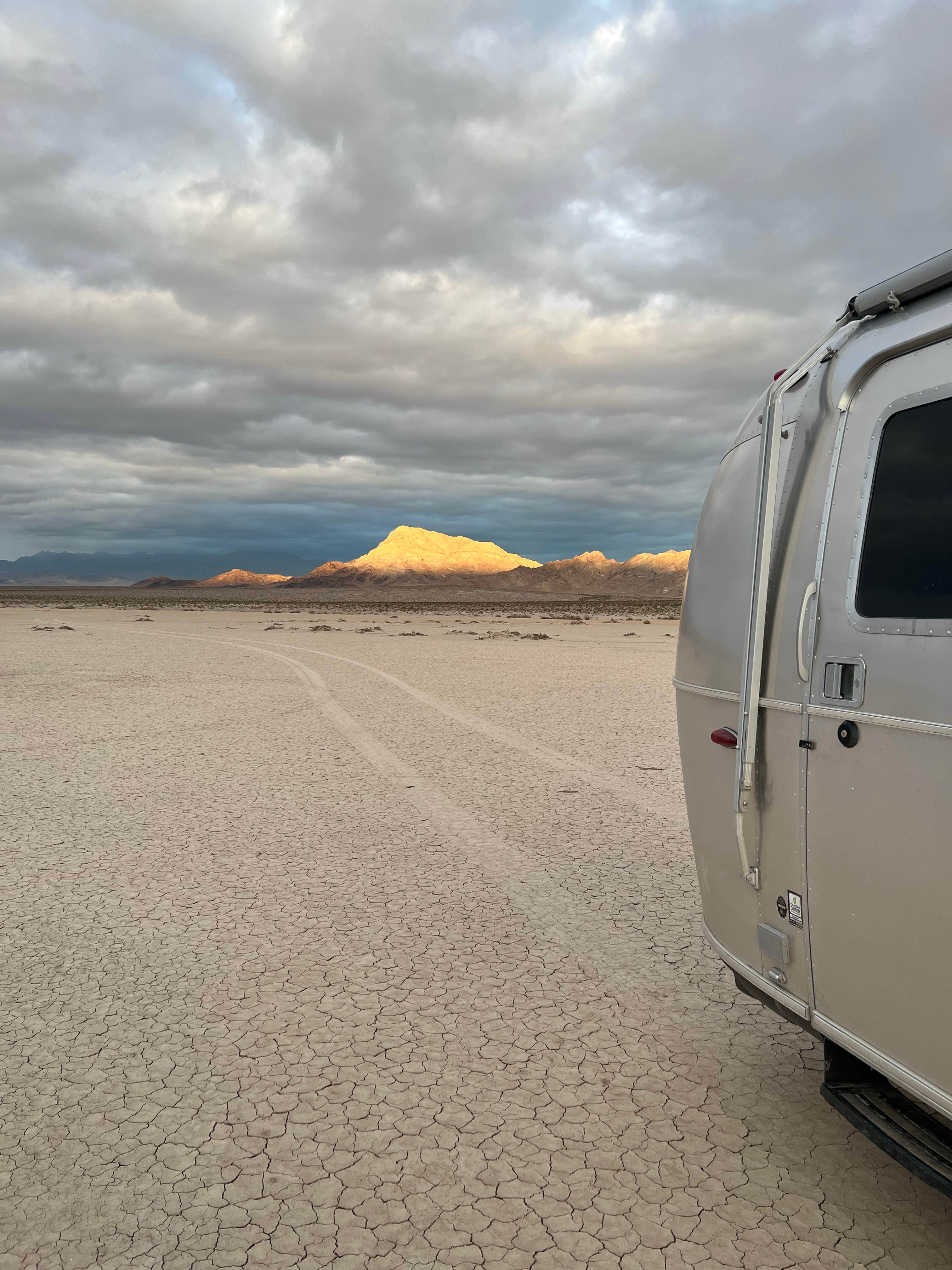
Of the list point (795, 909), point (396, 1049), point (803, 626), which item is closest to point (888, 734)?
point (803, 626)

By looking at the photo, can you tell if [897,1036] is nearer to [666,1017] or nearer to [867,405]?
[666,1017]

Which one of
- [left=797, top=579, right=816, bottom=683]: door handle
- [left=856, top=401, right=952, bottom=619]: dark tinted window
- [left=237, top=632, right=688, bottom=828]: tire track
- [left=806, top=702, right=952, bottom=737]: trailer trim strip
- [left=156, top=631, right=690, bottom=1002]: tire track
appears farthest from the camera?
[left=237, top=632, right=688, bottom=828]: tire track

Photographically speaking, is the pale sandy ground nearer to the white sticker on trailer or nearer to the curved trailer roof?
the white sticker on trailer

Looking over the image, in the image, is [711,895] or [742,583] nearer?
[742,583]

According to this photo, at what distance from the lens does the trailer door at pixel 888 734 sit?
2.33 metres

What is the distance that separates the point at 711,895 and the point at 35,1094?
258 cm

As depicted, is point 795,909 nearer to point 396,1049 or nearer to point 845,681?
point 845,681

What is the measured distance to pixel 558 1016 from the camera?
12.6 ft

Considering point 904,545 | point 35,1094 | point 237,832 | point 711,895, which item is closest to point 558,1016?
point 711,895

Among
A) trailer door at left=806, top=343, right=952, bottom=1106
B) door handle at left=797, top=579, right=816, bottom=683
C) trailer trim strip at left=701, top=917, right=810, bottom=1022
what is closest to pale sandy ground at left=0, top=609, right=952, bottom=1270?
trailer trim strip at left=701, top=917, right=810, bottom=1022

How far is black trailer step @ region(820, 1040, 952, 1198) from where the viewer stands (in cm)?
246

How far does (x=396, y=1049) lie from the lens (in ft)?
11.7

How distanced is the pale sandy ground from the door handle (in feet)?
5.23

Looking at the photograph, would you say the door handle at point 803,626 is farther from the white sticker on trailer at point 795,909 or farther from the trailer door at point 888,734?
the white sticker on trailer at point 795,909
